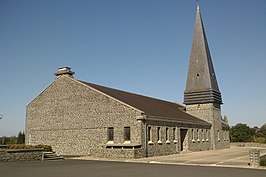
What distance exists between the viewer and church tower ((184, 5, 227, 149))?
133 feet

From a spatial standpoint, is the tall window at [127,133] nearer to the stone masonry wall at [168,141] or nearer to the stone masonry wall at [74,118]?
the stone masonry wall at [74,118]

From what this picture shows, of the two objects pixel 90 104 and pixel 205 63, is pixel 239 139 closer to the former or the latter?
pixel 205 63

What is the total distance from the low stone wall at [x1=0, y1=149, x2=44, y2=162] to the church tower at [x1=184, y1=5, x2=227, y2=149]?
77.0ft

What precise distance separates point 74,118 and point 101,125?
3368mm

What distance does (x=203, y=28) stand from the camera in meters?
44.9

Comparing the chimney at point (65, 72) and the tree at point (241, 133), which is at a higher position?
the chimney at point (65, 72)

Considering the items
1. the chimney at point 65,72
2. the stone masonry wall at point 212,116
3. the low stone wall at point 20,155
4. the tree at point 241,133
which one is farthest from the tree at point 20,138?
the tree at point 241,133

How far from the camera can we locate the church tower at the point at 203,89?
133ft

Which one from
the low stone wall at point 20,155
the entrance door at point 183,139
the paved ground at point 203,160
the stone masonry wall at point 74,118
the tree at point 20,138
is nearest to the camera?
the paved ground at point 203,160

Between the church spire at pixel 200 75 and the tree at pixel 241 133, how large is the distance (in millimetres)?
22382

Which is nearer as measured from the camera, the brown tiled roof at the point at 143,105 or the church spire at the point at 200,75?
the brown tiled roof at the point at 143,105

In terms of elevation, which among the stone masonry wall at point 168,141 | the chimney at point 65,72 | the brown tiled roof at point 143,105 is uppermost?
the chimney at point 65,72

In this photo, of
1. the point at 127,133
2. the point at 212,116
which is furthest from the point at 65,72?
the point at 212,116

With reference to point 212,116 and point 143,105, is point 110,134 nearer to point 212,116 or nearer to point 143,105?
point 143,105
